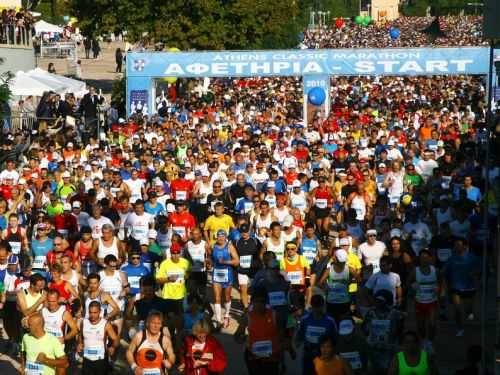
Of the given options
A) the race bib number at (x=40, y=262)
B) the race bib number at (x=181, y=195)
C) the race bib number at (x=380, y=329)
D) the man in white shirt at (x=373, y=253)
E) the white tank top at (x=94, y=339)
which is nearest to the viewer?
the race bib number at (x=380, y=329)

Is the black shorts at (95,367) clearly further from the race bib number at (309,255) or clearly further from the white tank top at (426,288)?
the race bib number at (309,255)

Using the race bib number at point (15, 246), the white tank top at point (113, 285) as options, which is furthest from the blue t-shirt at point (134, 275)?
the race bib number at point (15, 246)

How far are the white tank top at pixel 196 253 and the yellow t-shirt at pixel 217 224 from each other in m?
1.07

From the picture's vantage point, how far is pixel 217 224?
55.8 feet

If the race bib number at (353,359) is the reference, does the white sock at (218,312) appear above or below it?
below

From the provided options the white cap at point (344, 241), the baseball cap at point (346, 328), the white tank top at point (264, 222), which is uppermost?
the white cap at point (344, 241)

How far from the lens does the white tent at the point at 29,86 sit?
31.5 metres

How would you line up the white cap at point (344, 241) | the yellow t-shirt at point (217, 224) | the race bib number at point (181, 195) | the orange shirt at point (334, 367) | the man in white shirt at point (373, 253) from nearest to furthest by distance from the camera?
the orange shirt at point (334, 367) < the white cap at point (344, 241) < the man in white shirt at point (373, 253) < the yellow t-shirt at point (217, 224) < the race bib number at point (181, 195)

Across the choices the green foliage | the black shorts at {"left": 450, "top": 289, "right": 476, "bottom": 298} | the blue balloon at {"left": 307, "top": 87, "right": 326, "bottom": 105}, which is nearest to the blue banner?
the blue balloon at {"left": 307, "top": 87, "right": 326, "bottom": 105}

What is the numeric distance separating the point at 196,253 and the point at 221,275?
51cm

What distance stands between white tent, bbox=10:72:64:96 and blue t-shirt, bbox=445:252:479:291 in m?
18.3

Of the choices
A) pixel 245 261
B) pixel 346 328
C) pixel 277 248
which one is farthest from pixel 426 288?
pixel 346 328

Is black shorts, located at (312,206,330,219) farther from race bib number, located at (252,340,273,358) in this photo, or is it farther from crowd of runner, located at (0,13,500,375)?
race bib number, located at (252,340,273,358)

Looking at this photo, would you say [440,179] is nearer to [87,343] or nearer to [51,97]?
[87,343]
